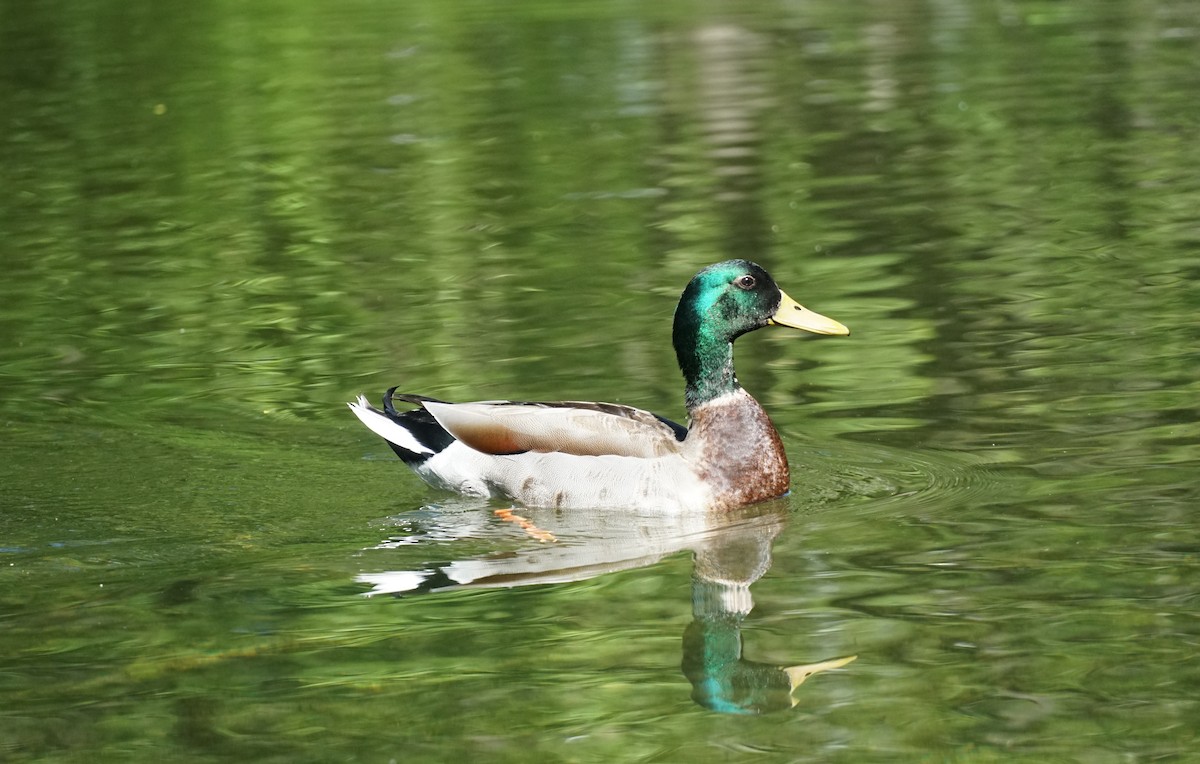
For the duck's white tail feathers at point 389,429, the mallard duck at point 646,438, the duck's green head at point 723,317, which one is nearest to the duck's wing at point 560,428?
the mallard duck at point 646,438

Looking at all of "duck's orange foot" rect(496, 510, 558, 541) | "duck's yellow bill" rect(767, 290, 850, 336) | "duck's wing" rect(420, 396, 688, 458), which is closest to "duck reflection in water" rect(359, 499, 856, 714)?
"duck's orange foot" rect(496, 510, 558, 541)

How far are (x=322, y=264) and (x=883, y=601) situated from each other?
375 inches

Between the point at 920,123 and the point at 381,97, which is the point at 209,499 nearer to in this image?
the point at 920,123

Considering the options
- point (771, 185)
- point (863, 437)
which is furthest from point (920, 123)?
point (863, 437)

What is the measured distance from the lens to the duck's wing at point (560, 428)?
9523mm

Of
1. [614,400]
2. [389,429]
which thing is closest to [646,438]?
[389,429]

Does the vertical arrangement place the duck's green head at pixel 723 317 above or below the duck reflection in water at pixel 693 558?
above

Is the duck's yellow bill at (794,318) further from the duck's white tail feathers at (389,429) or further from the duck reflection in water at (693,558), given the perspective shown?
the duck's white tail feathers at (389,429)

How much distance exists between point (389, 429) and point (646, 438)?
1466 millimetres

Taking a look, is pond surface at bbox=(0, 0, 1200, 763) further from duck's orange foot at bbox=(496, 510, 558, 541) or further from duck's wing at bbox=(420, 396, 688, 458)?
duck's wing at bbox=(420, 396, 688, 458)

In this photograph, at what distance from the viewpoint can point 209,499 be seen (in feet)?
32.1

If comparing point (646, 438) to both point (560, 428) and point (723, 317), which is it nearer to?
point (560, 428)

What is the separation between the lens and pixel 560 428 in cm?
962

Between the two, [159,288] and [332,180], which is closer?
[159,288]
